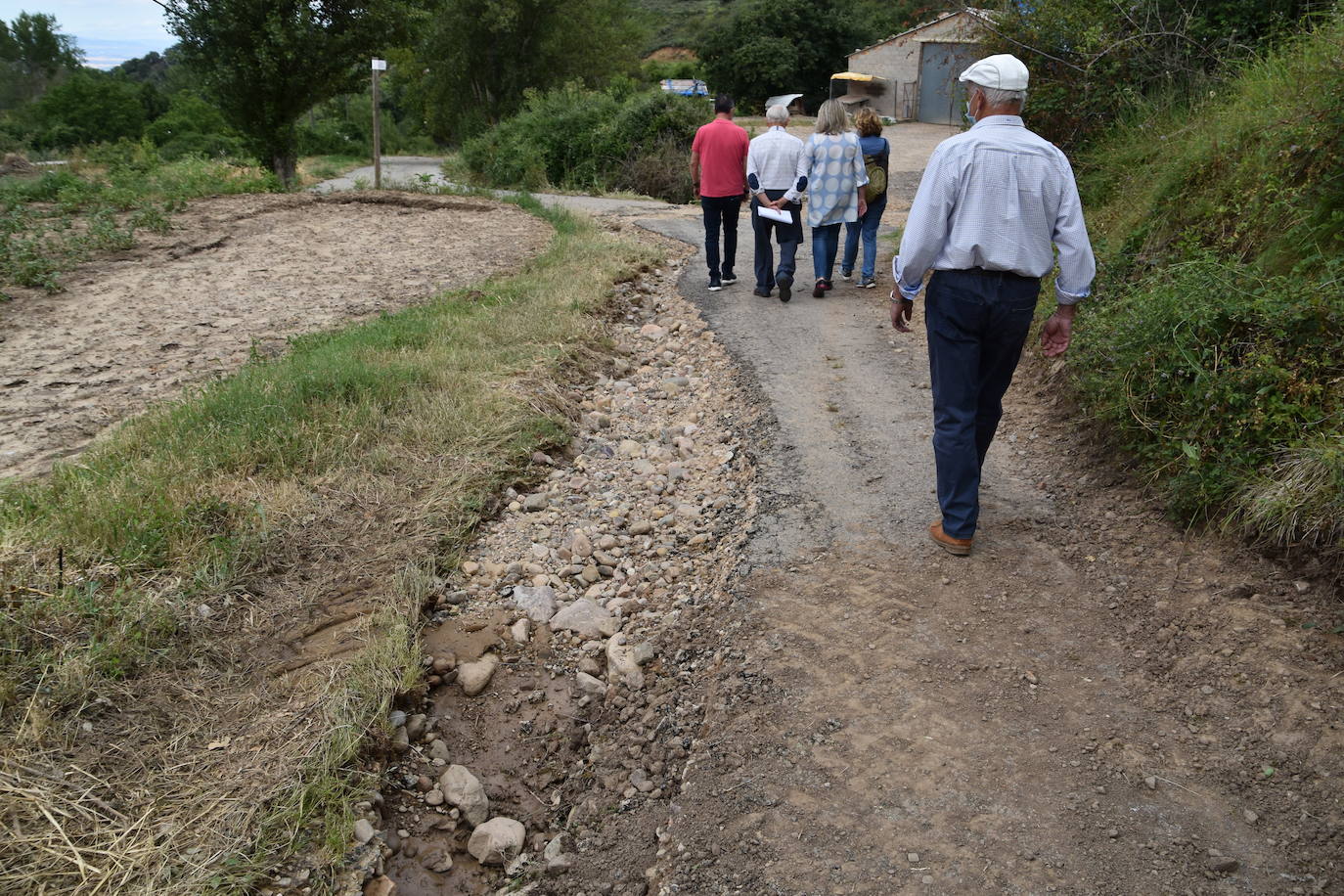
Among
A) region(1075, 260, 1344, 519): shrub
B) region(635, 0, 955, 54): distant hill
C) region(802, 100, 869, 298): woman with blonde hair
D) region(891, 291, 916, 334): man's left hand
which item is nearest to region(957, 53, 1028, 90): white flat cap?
region(891, 291, 916, 334): man's left hand

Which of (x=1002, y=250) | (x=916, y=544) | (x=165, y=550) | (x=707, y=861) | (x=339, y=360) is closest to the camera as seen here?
(x=707, y=861)

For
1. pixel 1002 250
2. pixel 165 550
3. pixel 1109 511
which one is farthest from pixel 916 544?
pixel 165 550

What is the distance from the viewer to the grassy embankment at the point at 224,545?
2.84m

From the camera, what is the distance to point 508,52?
149ft

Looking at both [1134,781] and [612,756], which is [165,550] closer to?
[612,756]

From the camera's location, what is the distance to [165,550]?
164 inches

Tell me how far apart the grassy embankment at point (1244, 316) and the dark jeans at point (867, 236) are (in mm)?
2618

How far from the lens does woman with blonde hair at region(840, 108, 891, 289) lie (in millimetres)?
8617

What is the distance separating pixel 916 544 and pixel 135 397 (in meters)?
5.66

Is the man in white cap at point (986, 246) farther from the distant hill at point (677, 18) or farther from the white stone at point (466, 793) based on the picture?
the distant hill at point (677, 18)

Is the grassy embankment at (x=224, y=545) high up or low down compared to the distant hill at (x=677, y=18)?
down

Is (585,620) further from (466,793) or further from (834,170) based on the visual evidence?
(834,170)

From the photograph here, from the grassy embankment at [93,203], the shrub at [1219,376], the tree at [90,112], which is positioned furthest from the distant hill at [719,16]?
the tree at [90,112]

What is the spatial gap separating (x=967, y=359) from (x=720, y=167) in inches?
213
